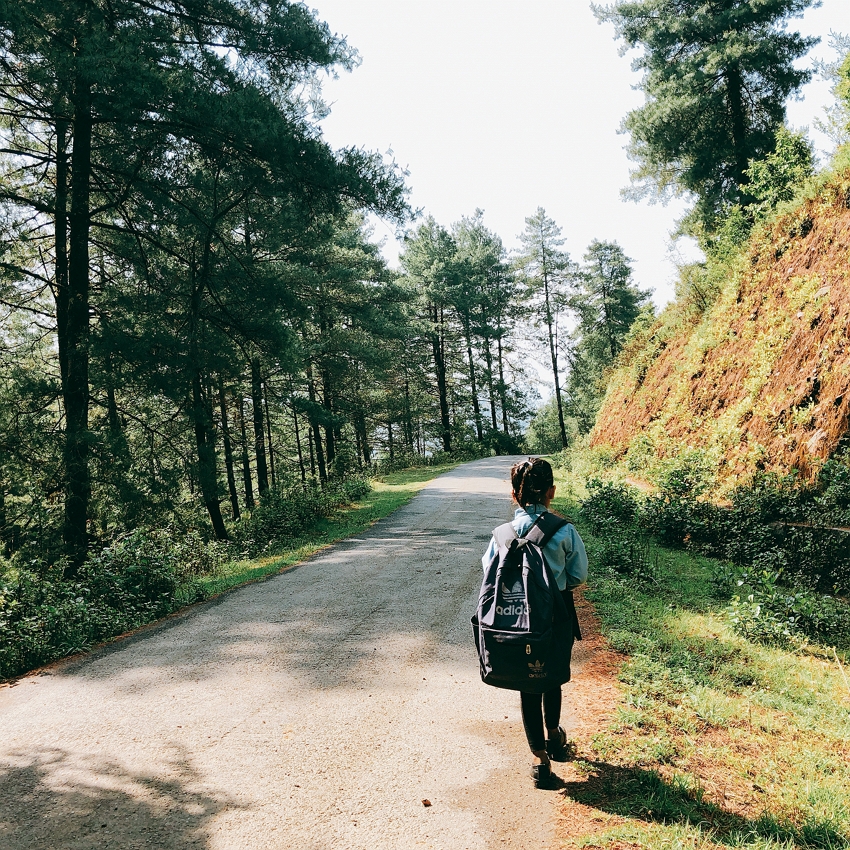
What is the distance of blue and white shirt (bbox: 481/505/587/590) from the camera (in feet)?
10.9

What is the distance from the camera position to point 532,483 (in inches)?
137

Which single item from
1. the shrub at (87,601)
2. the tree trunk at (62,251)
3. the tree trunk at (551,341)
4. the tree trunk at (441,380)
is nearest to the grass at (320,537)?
the shrub at (87,601)

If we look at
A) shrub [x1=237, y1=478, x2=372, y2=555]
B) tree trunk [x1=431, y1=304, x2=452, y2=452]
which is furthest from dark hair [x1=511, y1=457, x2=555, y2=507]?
tree trunk [x1=431, y1=304, x2=452, y2=452]

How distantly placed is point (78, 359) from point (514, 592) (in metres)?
9.43

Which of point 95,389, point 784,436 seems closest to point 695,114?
point 784,436

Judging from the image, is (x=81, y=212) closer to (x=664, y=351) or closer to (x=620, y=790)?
(x=620, y=790)

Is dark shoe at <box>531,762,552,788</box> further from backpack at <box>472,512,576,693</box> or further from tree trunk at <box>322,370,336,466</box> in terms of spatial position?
tree trunk at <box>322,370,336,466</box>

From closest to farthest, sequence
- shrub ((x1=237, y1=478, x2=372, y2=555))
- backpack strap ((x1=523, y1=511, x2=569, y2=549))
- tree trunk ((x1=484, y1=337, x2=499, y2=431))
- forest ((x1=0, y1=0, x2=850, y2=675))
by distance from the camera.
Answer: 1. backpack strap ((x1=523, y1=511, x2=569, y2=549))
2. forest ((x1=0, y1=0, x2=850, y2=675))
3. shrub ((x1=237, y1=478, x2=372, y2=555))
4. tree trunk ((x1=484, y1=337, x2=499, y2=431))

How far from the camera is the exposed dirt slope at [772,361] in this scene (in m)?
9.59

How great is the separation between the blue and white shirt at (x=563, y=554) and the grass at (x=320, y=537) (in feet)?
21.1

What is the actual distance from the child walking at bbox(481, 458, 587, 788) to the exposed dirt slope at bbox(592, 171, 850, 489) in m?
7.72

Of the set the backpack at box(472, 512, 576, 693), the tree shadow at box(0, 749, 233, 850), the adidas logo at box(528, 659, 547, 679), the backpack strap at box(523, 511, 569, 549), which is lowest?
the tree shadow at box(0, 749, 233, 850)

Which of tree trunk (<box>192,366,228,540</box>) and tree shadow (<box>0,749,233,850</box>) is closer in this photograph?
tree shadow (<box>0,749,233,850</box>)

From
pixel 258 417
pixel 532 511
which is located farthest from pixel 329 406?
pixel 532 511
